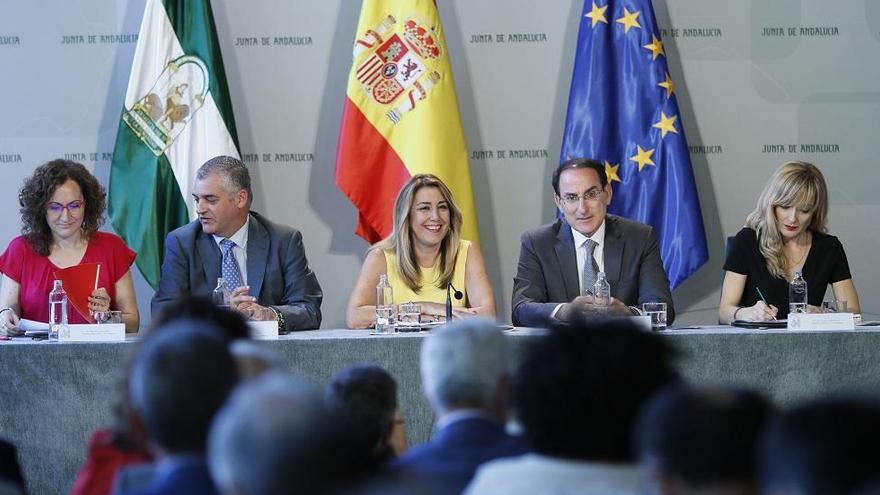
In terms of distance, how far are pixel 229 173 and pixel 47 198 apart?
0.73 meters

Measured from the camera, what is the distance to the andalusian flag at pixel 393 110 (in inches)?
233

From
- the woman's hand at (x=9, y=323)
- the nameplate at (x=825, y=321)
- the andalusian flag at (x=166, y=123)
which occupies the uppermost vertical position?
the andalusian flag at (x=166, y=123)

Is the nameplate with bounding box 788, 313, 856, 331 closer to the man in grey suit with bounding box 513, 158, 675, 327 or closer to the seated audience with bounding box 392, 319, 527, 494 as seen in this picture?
the man in grey suit with bounding box 513, 158, 675, 327

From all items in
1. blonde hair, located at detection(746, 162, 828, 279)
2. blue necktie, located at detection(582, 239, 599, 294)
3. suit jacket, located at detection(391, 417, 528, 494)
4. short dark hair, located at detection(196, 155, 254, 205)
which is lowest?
suit jacket, located at detection(391, 417, 528, 494)

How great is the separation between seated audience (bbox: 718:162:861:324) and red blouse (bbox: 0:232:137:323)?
2488mm

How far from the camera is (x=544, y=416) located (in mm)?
1793

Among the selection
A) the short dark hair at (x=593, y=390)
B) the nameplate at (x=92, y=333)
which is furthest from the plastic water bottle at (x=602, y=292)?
the short dark hair at (x=593, y=390)

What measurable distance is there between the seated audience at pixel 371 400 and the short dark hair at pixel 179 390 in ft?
1.90

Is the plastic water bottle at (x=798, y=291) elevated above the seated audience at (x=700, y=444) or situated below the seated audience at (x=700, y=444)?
above

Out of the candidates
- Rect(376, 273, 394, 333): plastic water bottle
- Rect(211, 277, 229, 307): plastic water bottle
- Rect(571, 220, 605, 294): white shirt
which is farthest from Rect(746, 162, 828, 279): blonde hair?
Rect(211, 277, 229, 307): plastic water bottle

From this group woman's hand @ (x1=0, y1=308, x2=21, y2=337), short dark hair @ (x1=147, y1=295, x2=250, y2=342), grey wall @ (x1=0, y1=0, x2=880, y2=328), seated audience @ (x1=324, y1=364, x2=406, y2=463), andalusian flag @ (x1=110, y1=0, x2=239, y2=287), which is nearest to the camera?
short dark hair @ (x1=147, y1=295, x2=250, y2=342)

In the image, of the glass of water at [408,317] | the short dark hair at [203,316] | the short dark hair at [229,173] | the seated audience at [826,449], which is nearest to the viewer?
the seated audience at [826,449]

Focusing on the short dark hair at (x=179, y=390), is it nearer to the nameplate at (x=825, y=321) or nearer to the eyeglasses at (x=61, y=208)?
the nameplate at (x=825, y=321)

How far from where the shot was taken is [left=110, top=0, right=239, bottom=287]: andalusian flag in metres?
5.77
